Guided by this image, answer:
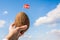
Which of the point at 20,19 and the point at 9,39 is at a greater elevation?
the point at 20,19

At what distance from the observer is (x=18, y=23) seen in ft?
1.92

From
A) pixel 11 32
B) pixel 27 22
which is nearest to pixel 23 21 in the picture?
pixel 27 22

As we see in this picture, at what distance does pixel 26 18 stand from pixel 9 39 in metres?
0.17

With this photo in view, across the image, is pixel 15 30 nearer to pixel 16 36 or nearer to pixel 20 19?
pixel 16 36

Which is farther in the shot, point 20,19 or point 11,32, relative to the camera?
point 20,19

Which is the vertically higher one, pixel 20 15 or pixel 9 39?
pixel 20 15

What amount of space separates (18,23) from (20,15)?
0.13 ft

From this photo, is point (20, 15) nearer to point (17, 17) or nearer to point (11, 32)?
point (17, 17)

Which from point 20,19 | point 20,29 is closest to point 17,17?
point 20,19

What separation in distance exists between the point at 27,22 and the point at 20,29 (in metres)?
0.08

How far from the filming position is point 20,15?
0.58 m

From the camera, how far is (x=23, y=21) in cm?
57

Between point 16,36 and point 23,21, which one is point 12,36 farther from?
point 23,21

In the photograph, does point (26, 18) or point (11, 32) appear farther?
point (26, 18)
